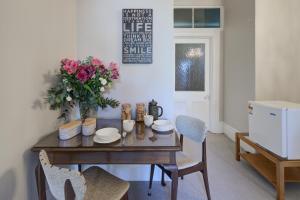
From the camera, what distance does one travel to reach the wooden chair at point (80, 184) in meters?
1.02

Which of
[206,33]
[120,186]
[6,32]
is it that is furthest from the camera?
[206,33]

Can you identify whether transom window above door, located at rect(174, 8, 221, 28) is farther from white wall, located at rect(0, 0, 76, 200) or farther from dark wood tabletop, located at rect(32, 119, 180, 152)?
dark wood tabletop, located at rect(32, 119, 180, 152)

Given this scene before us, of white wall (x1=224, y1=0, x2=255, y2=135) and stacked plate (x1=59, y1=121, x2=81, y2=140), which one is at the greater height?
white wall (x1=224, y1=0, x2=255, y2=135)

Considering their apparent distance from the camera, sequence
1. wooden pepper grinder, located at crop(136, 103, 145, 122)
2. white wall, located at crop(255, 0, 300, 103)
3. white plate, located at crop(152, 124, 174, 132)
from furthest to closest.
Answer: white wall, located at crop(255, 0, 300, 103) → wooden pepper grinder, located at crop(136, 103, 145, 122) → white plate, located at crop(152, 124, 174, 132)

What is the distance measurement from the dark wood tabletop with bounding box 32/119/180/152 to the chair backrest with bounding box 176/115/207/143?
293mm

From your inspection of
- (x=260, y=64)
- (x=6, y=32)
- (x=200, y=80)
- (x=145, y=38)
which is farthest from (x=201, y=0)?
(x=6, y=32)

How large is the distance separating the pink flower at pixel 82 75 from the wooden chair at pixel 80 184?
2.27ft

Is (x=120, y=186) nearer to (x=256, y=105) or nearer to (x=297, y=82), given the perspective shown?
(x=256, y=105)

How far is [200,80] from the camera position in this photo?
4672mm

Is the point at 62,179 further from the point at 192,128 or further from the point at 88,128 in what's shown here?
the point at 192,128

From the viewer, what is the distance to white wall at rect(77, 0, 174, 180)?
91.0 inches

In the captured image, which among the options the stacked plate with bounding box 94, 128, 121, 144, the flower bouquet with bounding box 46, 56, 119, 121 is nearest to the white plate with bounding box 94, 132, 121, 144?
the stacked plate with bounding box 94, 128, 121, 144

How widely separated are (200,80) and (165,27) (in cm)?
256

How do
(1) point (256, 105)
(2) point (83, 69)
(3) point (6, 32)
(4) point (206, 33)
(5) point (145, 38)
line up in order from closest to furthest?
1. (3) point (6, 32)
2. (2) point (83, 69)
3. (5) point (145, 38)
4. (1) point (256, 105)
5. (4) point (206, 33)
